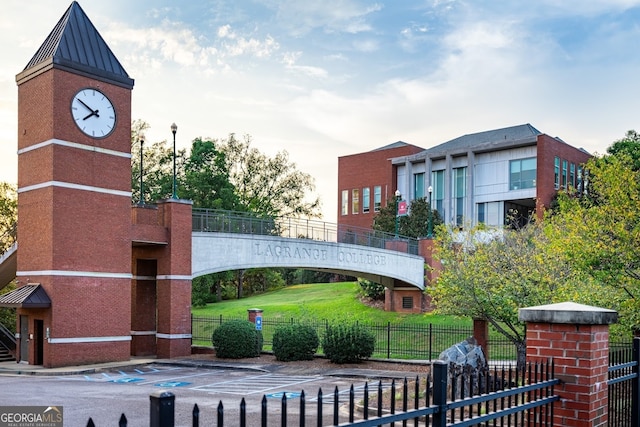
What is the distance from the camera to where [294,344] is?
80.8 ft

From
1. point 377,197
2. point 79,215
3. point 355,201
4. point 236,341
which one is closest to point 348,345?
point 236,341

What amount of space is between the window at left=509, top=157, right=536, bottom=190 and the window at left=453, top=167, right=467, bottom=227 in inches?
181

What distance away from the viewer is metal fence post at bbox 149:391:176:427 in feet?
8.91

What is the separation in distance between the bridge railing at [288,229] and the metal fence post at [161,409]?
88.9 ft

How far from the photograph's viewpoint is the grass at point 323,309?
37688 millimetres

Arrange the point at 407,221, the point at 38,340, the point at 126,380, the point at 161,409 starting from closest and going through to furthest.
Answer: the point at 161,409 < the point at 126,380 < the point at 38,340 < the point at 407,221

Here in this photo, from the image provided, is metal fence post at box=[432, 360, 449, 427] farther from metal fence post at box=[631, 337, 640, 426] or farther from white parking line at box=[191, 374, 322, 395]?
white parking line at box=[191, 374, 322, 395]

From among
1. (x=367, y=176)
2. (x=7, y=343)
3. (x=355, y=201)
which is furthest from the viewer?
(x=355, y=201)

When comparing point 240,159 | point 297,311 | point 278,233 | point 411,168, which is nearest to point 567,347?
point 278,233

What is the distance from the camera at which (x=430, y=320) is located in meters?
36.1

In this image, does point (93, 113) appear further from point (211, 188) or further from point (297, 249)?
point (211, 188)

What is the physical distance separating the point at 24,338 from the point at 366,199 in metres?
39.3

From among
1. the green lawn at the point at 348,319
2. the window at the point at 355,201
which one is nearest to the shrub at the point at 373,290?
the green lawn at the point at 348,319

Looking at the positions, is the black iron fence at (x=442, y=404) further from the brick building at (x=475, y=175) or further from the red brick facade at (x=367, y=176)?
the red brick facade at (x=367, y=176)
